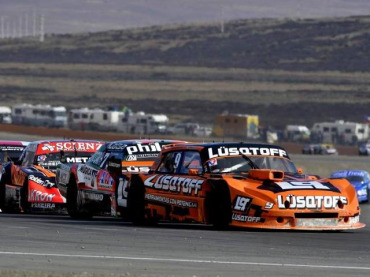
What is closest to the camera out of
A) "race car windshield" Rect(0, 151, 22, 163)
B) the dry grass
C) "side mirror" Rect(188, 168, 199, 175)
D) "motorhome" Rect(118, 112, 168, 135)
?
"side mirror" Rect(188, 168, 199, 175)

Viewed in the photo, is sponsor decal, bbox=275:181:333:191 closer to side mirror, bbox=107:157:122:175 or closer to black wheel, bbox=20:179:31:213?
side mirror, bbox=107:157:122:175

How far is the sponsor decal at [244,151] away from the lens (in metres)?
16.5

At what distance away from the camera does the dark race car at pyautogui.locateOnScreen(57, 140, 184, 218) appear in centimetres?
1834

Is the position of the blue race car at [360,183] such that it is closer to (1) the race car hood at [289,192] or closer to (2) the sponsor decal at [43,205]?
(2) the sponsor decal at [43,205]

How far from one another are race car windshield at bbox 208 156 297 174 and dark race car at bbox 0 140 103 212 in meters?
5.13

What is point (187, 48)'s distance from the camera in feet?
624

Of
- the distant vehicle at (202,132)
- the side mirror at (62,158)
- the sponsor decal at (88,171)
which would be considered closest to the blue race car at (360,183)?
the side mirror at (62,158)

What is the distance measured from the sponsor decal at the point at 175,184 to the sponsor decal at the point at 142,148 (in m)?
2.03

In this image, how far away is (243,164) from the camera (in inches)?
648

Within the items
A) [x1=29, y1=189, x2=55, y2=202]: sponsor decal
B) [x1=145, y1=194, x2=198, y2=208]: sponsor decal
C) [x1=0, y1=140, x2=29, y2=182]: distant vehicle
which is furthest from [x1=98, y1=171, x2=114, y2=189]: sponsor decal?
[x1=0, y1=140, x2=29, y2=182]: distant vehicle

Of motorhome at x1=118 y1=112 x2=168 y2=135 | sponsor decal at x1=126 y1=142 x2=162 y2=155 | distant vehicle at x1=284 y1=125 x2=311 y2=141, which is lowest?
distant vehicle at x1=284 y1=125 x2=311 y2=141

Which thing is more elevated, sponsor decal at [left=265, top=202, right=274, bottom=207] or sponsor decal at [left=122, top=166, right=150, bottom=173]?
sponsor decal at [left=265, top=202, right=274, bottom=207]

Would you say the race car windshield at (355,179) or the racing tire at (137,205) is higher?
the racing tire at (137,205)

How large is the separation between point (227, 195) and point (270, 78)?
5684 inches
